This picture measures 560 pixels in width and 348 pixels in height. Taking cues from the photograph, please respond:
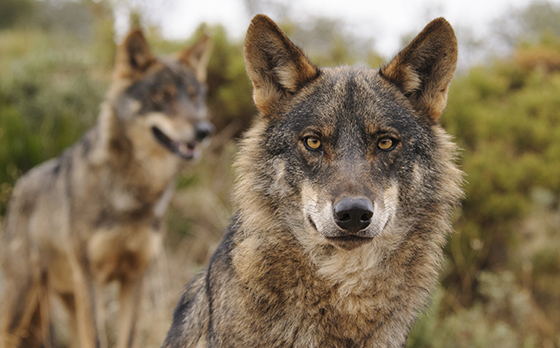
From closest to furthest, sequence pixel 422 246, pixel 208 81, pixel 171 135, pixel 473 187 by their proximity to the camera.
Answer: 1. pixel 422 246
2. pixel 171 135
3. pixel 473 187
4. pixel 208 81

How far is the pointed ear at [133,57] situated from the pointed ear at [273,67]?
9.60 feet

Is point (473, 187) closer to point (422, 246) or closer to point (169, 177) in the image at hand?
point (169, 177)

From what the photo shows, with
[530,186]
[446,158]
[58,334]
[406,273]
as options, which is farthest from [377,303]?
[530,186]

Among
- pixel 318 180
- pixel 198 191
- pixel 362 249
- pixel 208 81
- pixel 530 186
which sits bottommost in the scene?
pixel 530 186

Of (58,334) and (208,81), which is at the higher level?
(208,81)

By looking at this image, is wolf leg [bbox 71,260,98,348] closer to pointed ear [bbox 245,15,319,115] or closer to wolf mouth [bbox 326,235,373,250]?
pointed ear [bbox 245,15,319,115]

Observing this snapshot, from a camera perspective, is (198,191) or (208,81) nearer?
(198,191)

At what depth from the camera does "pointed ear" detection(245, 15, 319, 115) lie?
259cm

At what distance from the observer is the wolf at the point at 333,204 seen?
2.18 metres

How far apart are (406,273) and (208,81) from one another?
8.77 meters

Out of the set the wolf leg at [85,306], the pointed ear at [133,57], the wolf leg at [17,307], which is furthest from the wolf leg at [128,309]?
the pointed ear at [133,57]

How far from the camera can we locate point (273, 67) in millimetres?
2727

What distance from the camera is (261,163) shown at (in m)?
2.60

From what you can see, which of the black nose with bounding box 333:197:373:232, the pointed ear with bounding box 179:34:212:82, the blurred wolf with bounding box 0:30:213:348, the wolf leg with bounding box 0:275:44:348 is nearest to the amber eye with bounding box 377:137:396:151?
the black nose with bounding box 333:197:373:232
